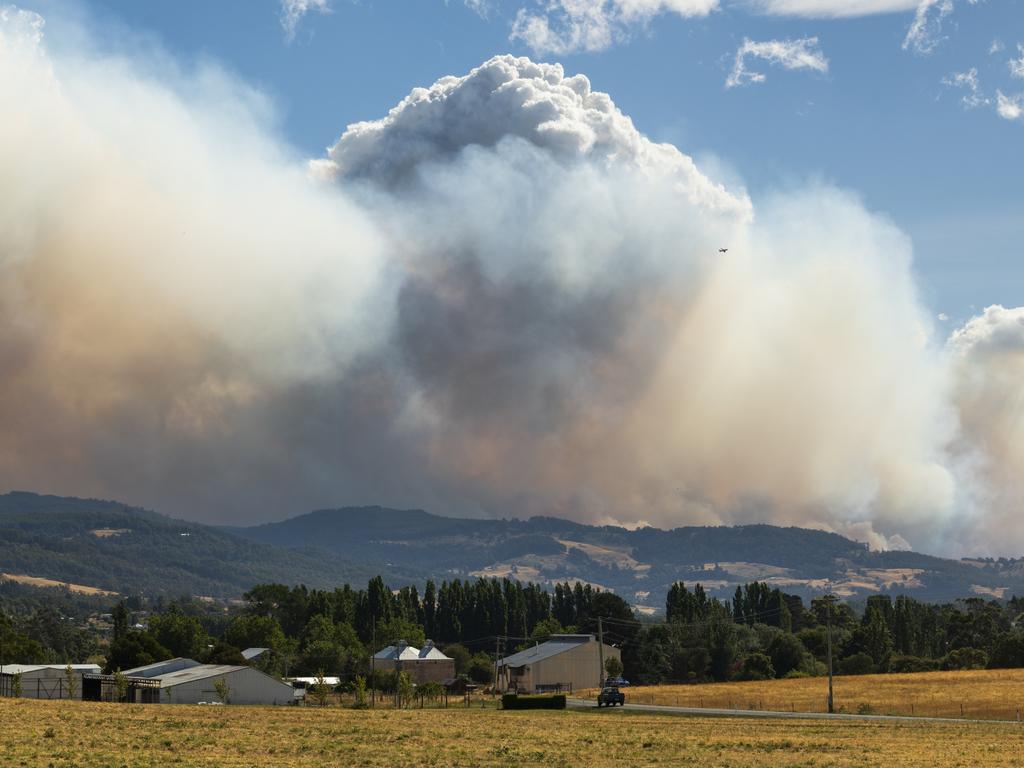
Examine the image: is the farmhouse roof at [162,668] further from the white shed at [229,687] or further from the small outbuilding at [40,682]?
the white shed at [229,687]

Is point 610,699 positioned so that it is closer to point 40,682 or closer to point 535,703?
point 535,703

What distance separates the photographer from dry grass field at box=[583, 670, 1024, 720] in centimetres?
11800

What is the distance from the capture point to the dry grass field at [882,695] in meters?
118

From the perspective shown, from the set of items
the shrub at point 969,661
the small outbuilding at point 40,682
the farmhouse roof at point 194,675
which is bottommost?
→ the small outbuilding at point 40,682

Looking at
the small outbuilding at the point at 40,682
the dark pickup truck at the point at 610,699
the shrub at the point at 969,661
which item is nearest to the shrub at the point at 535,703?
the dark pickup truck at the point at 610,699

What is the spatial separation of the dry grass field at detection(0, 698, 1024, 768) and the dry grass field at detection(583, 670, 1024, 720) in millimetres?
21675

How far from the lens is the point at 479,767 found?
58.9 m

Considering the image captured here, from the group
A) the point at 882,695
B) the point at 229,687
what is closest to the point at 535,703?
the point at 229,687

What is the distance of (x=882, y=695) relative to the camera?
13750 cm

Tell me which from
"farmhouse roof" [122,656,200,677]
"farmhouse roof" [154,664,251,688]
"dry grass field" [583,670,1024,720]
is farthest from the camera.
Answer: "farmhouse roof" [122,656,200,677]

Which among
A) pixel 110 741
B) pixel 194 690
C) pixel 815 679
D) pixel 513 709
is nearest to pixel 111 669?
pixel 194 690

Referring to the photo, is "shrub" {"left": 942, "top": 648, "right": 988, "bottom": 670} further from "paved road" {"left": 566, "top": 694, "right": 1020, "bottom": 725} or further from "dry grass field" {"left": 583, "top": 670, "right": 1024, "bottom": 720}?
"paved road" {"left": 566, "top": 694, "right": 1020, "bottom": 725}

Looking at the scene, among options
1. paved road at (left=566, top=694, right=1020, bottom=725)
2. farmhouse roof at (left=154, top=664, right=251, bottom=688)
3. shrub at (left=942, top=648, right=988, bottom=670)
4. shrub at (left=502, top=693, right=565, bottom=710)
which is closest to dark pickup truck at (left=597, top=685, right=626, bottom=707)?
paved road at (left=566, top=694, right=1020, bottom=725)

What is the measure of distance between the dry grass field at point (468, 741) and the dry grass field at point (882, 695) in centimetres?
2167
